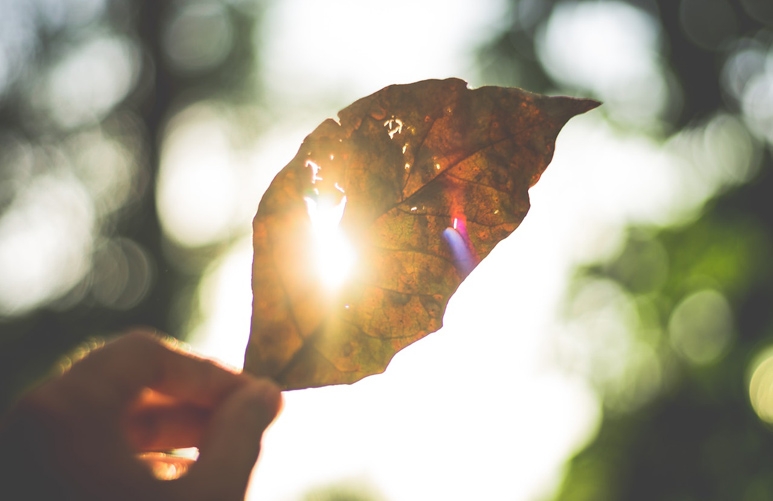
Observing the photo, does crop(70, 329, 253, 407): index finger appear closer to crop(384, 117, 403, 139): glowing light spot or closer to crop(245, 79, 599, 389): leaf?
crop(245, 79, 599, 389): leaf

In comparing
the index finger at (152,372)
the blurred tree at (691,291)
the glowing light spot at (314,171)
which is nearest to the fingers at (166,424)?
the index finger at (152,372)

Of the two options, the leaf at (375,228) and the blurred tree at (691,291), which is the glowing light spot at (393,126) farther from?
the blurred tree at (691,291)

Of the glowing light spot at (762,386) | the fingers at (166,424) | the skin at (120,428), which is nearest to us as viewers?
the skin at (120,428)

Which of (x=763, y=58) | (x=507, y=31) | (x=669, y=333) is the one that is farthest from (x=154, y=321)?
(x=763, y=58)

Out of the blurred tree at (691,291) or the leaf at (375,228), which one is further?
the blurred tree at (691,291)

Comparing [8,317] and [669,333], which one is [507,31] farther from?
[8,317]

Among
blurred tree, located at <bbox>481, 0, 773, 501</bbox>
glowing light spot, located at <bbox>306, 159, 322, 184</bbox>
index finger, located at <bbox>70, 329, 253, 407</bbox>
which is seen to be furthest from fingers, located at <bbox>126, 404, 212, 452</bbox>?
blurred tree, located at <bbox>481, 0, 773, 501</bbox>

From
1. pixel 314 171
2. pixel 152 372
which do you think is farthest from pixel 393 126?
pixel 152 372

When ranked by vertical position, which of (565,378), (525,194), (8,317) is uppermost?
(525,194)
